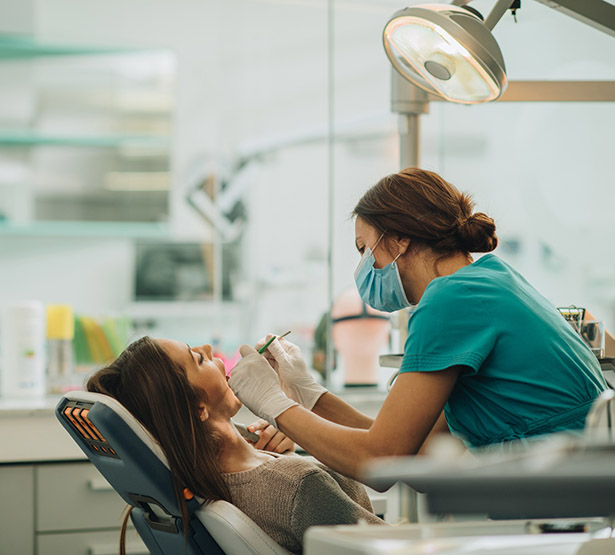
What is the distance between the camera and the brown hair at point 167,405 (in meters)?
1.30

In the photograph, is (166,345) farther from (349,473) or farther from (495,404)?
(495,404)

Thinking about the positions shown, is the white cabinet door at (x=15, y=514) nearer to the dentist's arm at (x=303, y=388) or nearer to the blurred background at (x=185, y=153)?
the dentist's arm at (x=303, y=388)

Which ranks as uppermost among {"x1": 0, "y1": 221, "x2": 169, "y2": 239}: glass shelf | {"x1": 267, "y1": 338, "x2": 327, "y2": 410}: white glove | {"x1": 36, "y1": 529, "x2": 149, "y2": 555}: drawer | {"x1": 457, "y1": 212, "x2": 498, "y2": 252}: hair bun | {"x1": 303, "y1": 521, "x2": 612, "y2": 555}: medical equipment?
{"x1": 0, "y1": 221, "x2": 169, "y2": 239}: glass shelf

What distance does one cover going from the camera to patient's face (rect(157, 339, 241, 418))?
142 centimetres

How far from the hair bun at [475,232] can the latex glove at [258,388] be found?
1.35ft

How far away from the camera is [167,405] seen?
1.34 m

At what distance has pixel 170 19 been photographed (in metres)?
3.30

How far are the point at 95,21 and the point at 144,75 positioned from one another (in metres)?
0.28

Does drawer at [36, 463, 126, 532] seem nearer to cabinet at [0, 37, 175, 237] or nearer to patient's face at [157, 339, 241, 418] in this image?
patient's face at [157, 339, 241, 418]

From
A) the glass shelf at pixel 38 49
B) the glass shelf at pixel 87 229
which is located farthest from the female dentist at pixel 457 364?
the glass shelf at pixel 38 49

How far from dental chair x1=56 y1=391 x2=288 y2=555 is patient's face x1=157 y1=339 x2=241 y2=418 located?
192mm

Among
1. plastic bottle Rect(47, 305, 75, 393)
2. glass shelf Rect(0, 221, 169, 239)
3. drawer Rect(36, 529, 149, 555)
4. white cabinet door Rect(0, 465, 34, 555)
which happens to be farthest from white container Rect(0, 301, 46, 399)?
glass shelf Rect(0, 221, 169, 239)

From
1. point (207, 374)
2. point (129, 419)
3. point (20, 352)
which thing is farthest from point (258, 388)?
point (20, 352)

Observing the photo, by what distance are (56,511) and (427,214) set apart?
47.1 inches
